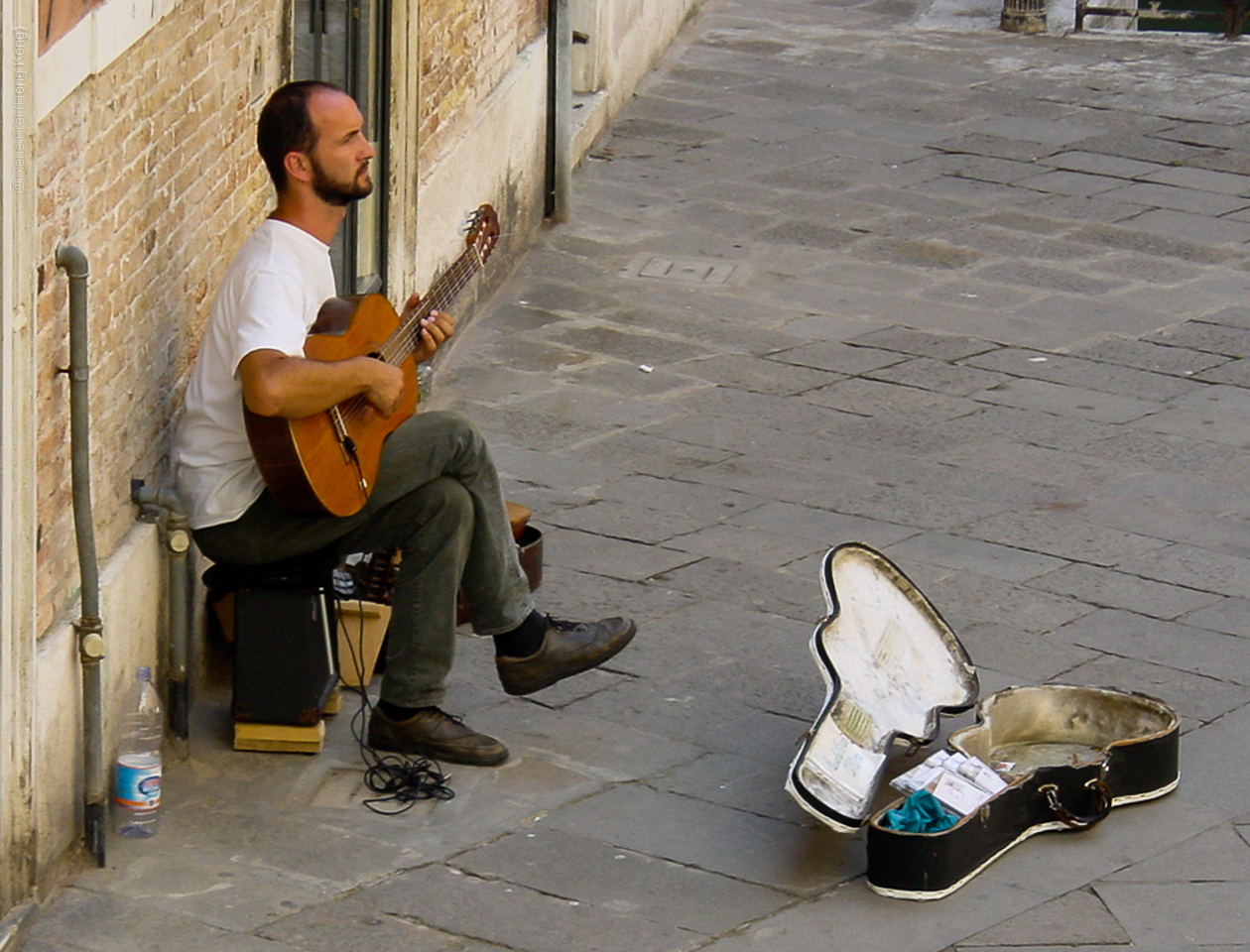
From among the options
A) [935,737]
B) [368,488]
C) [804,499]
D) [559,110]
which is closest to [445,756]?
[368,488]

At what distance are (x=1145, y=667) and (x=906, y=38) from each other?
29.9 ft

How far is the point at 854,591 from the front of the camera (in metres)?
5.33

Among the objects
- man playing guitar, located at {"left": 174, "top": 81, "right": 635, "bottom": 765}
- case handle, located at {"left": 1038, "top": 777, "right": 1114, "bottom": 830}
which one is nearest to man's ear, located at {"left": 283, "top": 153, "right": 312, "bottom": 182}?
man playing guitar, located at {"left": 174, "top": 81, "right": 635, "bottom": 765}

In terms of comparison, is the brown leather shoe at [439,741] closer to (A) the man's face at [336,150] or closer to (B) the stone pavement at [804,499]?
(B) the stone pavement at [804,499]

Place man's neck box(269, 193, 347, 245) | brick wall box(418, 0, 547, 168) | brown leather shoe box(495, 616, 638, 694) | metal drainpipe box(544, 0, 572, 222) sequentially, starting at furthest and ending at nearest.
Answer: metal drainpipe box(544, 0, 572, 222)
brick wall box(418, 0, 547, 168)
brown leather shoe box(495, 616, 638, 694)
man's neck box(269, 193, 347, 245)

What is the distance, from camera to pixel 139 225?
498cm

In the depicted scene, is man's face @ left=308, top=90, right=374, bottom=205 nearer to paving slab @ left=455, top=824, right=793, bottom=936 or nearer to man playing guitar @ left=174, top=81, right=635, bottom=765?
man playing guitar @ left=174, top=81, right=635, bottom=765

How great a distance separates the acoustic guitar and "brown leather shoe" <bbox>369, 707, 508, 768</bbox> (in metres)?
0.56

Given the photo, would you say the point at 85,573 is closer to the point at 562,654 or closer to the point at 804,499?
the point at 562,654

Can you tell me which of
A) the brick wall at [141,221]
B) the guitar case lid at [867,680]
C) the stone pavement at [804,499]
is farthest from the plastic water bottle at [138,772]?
the guitar case lid at [867,680]

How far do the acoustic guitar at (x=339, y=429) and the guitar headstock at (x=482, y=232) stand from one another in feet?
1.52

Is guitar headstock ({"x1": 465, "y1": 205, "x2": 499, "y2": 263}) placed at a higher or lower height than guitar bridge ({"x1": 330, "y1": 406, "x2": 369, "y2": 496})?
higher

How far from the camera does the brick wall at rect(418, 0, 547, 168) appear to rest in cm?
A: 825

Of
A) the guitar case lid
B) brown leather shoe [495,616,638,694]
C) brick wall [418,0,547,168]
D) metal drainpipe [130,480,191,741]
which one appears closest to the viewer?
the guitar case lid
